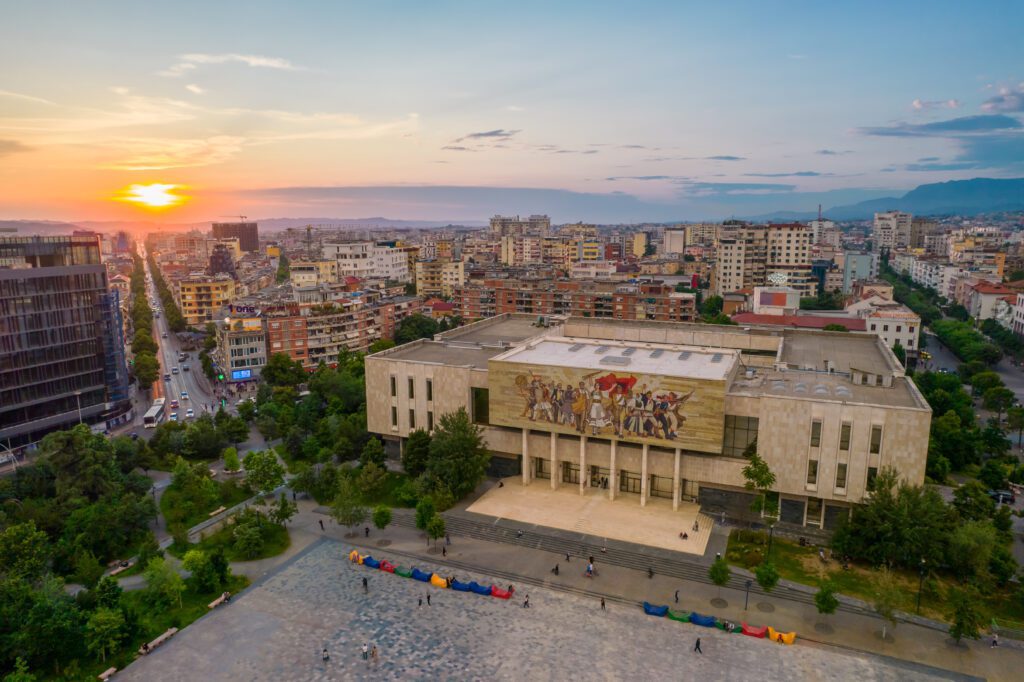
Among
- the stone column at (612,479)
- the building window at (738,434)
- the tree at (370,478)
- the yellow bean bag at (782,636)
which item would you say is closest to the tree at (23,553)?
the tree at (370,478)

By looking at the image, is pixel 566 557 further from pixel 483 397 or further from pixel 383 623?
pixel 483 397

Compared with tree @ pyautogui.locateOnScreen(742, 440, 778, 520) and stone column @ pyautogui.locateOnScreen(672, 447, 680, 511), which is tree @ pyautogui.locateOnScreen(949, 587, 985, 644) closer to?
tree @ pyautogui.locateOnScreen(742, 440, 778, 520)

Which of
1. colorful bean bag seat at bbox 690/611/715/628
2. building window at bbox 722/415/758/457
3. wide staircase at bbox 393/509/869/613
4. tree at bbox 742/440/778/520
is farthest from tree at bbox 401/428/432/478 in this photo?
tree at bbox 742/440/778/520

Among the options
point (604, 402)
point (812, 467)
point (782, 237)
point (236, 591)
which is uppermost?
point (782, 237)

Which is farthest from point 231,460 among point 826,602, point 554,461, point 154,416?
point 826,602

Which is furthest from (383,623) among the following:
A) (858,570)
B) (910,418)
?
(910,418)

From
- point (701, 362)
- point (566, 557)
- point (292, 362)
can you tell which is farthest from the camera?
point (292, 362)
